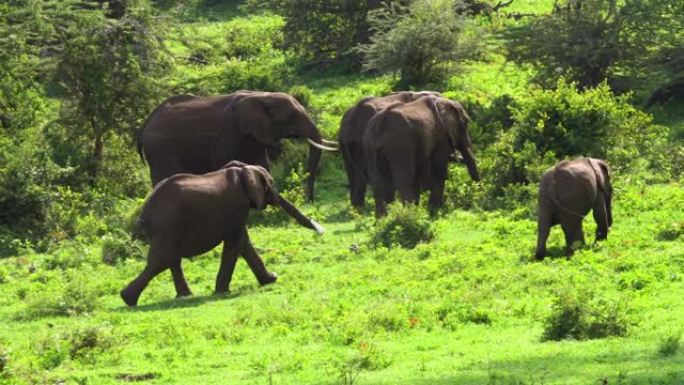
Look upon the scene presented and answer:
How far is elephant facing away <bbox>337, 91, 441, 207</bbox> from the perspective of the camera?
29.4m

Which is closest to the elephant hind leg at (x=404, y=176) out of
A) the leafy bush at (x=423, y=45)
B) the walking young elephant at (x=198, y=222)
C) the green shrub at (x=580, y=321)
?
the walking young elephant at (x=198, y=222)

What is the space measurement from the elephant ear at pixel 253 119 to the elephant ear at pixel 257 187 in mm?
6526

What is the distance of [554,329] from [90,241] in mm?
12670

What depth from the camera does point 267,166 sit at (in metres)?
28.9

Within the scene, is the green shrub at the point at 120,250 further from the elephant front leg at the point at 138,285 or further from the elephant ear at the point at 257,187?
the elephant front leg at the point at 138,285

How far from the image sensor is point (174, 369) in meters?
15.7

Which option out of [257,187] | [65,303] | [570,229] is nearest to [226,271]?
[257,187]

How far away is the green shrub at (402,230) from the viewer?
2383cm

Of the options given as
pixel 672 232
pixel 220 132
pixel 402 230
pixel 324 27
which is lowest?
pixel 324 27

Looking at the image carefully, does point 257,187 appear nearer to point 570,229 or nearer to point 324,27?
point 570,229

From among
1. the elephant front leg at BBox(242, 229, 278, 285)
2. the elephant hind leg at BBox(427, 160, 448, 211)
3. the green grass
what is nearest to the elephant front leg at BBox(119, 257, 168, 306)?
the green grass

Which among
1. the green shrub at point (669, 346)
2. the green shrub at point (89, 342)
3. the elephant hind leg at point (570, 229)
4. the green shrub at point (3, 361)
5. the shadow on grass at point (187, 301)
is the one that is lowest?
the shadow on grass at point (187, 301)

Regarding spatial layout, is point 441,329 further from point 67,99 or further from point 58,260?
point 67,99

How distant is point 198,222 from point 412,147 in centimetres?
705
